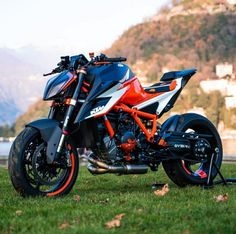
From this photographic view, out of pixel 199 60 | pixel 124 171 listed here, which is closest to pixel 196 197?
pixel 124 171

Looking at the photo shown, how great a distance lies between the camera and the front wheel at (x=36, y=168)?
6.54 meters

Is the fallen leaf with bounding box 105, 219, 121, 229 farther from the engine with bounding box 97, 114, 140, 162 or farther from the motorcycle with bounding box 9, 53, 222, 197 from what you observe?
the engine with bounding box 97, 114, 140, 162

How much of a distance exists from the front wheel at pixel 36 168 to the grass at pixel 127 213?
17 cm

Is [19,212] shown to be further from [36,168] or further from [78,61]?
[78,61]

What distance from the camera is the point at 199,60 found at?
589 ft

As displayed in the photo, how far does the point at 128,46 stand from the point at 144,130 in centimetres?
19303

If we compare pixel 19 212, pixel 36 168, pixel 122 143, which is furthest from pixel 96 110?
pixel 19 212

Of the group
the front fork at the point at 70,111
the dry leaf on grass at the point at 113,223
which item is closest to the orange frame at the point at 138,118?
the front fork at the point at 70,111

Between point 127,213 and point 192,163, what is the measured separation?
117 inches

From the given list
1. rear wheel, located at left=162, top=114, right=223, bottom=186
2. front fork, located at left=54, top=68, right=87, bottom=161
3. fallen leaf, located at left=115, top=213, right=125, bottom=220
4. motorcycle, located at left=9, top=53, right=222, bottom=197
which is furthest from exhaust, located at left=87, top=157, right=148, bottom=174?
fallen leaf, located at left=115, top=213, right=125, bottom=220

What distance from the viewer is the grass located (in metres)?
4.79

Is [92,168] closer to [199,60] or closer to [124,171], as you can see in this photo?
[124,171]

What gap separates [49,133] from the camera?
6715 mm

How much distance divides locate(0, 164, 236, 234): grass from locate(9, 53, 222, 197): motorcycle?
0.33m
